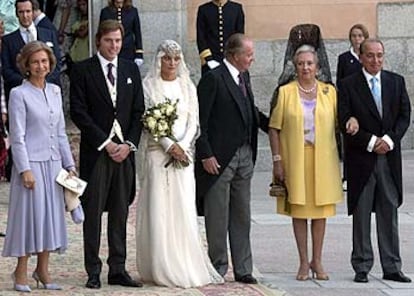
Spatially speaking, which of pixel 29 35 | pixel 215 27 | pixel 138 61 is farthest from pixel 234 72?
pixel 138 61

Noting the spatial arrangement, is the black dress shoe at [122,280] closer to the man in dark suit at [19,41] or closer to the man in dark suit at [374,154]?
the man in dark suit at [374,154]

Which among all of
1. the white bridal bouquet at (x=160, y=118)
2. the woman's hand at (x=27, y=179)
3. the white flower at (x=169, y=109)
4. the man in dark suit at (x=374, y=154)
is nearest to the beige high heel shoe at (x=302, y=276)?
the man in dark suit at (x=374, y=154)

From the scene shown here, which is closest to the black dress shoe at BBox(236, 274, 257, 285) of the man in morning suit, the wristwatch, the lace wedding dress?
the lace wedding dress

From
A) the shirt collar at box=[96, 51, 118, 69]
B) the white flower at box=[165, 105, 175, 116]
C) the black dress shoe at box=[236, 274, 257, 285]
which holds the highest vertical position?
the shirt collar at box=[96, 51, 118, 69]

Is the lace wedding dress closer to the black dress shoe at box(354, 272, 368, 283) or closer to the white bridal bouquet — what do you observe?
the white bridal bouquet

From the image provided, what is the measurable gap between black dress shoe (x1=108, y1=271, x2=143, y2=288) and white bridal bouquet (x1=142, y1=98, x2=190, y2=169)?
1.02 meters

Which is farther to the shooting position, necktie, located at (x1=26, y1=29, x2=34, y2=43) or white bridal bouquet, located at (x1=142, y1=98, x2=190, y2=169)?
necktie, located at (x1=26, y1=29, x2=34, y2=43)

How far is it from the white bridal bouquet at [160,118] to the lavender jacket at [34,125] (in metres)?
0.65

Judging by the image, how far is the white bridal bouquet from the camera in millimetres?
9414

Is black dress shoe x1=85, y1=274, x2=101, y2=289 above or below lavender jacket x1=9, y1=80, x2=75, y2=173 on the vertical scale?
below

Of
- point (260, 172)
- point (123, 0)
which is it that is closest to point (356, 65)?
point (260, 172)

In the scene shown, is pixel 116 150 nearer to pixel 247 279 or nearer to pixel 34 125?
pixel 34 125

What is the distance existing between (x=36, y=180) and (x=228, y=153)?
4.83 feet

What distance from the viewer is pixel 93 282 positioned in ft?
30.8
